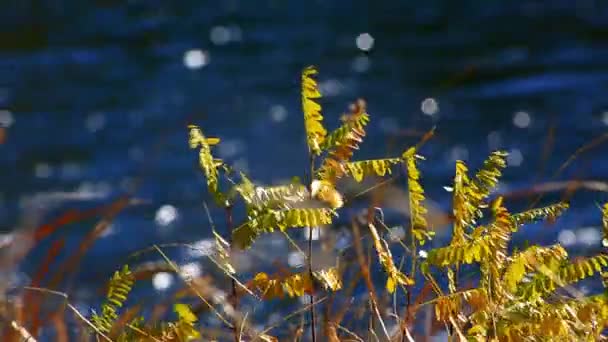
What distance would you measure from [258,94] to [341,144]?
5.19 meters

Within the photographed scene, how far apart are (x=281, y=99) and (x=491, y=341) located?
17.0 feet

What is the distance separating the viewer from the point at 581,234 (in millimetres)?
5199

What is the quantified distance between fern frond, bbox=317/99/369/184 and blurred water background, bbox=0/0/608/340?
2974mm

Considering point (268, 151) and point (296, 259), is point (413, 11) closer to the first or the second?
point (268, 151)

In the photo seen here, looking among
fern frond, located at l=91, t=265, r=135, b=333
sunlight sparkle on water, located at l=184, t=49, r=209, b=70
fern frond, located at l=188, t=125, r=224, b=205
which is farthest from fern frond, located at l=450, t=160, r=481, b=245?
sunlight sparkle on water, located at l=184, t=49, r=209, b=70

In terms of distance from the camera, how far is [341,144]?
201cm

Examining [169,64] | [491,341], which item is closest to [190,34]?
[169,64]

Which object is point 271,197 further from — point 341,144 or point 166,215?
point 166,215

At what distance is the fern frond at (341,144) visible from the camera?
6.45 ft

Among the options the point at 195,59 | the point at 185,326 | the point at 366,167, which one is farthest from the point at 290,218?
the point at 195,59

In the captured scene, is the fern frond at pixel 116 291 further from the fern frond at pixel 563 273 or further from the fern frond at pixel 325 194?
the fern frond at pixel 563 273

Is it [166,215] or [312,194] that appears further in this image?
[166,215]

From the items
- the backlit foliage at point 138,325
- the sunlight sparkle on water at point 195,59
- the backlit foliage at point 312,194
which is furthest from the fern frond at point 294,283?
the sunlight sparkle on water at point 195,59

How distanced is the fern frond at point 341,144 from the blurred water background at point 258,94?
2974 millimetres
